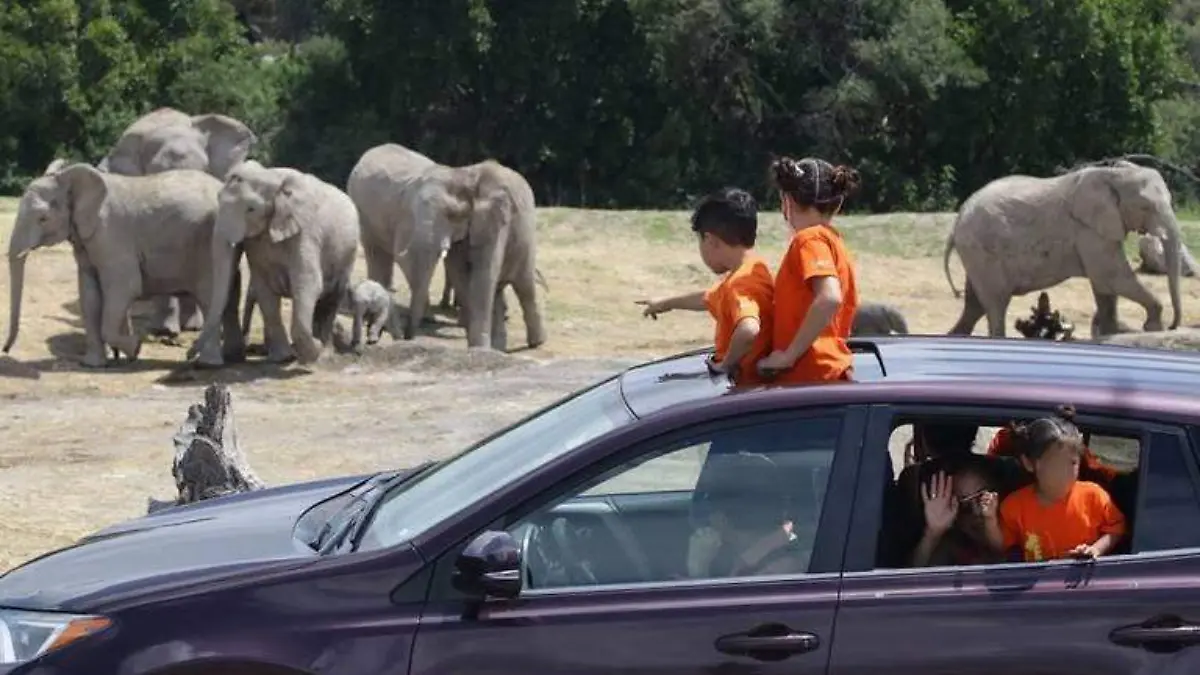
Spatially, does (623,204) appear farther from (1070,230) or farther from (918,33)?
(1070,230)

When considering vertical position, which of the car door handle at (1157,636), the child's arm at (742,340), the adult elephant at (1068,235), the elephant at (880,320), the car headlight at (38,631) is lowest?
the elephant at (880,320)

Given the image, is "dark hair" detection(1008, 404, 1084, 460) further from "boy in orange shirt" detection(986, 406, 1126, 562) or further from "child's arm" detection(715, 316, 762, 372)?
"child's arm" detection(715, 316, 762, 372)

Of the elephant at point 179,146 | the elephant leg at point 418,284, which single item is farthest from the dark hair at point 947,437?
the elephant at point 179,146

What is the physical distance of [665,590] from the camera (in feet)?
16.1

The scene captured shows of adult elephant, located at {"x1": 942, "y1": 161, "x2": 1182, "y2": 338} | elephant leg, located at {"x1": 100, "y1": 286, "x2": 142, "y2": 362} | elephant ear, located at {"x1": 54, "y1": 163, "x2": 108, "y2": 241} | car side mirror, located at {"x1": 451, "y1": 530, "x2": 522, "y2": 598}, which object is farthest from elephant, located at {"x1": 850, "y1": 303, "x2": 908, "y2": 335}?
car side mirror, located at {"x1": 451, "y1": 530, "x2": 522, "y2": 598}

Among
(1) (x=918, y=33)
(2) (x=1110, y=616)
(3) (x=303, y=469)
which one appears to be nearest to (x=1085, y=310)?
(1) (x=918, y=33)

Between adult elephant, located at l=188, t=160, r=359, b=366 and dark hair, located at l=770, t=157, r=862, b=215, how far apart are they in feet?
42.1

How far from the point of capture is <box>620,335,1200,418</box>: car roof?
5.06 m

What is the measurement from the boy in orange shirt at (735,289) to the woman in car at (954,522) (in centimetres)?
59

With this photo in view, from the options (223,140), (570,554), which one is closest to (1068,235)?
(223,140)

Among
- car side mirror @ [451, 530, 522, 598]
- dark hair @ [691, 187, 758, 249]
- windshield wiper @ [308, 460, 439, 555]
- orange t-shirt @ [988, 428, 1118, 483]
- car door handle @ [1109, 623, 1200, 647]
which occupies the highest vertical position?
dark hair @ [691, 187, 758, 249]

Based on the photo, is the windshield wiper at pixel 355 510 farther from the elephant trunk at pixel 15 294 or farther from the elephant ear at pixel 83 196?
the elephant ear at pixel 83 196

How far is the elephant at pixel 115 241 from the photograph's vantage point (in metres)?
19.2

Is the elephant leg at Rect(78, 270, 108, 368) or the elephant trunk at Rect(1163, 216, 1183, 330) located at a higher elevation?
the elephant trunk at Rect(1163, 216, 1183, 330)
